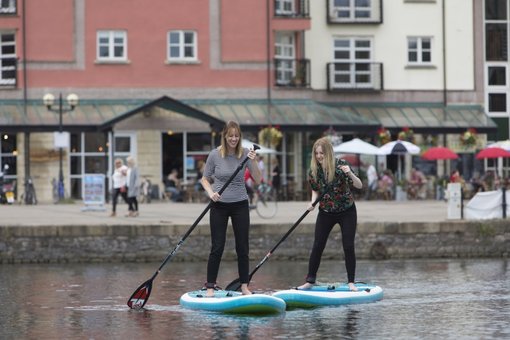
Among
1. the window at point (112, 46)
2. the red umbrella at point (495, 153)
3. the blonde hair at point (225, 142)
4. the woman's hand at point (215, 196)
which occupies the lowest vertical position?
the woman's hand at point (215, 196)

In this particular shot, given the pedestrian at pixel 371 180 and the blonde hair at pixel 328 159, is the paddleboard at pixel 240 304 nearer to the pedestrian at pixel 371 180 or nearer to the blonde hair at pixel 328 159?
the blonde hair at pixel 328 159

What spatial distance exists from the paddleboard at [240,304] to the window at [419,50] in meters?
45.0

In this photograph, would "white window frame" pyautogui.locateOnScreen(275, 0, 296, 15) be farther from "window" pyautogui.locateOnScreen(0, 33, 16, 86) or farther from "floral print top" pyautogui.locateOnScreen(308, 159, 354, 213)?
"floral print top" pyautogui.locateOnScreen(308, 159, 354, 213)

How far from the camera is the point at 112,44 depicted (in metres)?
55.7

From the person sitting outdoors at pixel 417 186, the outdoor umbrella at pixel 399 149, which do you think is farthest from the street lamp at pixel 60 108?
the person sitting outdoors at pixel 417 186

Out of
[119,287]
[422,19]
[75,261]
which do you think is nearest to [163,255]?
[75,261]

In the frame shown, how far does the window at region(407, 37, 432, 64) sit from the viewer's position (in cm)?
6166

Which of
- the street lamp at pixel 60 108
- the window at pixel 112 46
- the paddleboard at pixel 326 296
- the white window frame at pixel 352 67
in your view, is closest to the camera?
the paddleboard at pixel 326 296

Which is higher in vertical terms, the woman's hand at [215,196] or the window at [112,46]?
the window at [112,46]

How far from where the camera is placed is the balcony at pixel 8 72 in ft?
180

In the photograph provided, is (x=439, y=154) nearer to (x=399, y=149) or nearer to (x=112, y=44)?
(x=399, y=149)

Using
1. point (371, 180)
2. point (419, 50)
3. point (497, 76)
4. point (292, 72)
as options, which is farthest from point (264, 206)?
point (497, 76)

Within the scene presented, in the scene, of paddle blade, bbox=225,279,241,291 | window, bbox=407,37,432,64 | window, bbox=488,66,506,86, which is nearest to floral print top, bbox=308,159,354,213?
paddle blade, bbox=225,279,241,291

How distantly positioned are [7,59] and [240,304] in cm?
3990
